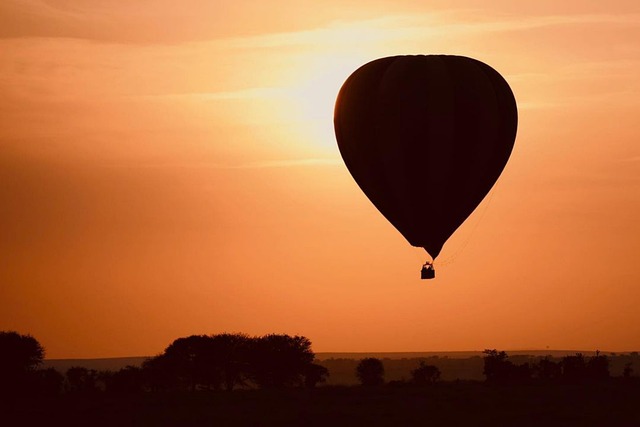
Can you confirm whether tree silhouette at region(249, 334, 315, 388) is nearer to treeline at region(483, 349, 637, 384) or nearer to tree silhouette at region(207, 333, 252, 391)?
tree silhouette at region(207, 333, 252, 391)

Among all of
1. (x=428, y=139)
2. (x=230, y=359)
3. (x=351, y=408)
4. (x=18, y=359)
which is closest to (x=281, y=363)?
(x=230, y=359)

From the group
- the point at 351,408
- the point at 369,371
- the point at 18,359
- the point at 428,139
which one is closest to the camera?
the point at 428,139

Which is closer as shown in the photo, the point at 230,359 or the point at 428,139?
the point at 428,139

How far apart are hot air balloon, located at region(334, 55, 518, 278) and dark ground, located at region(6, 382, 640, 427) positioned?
14366mm

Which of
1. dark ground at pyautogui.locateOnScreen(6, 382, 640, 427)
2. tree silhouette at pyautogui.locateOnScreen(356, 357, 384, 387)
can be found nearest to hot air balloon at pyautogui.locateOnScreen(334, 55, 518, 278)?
dark ground at pyautogui.locateOnScreen(6, 382, 640, 427)

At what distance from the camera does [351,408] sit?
7969cm

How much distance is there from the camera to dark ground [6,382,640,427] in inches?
2923

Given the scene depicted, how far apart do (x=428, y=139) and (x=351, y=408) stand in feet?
72.9

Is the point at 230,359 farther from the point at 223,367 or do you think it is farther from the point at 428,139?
the point at 428,139

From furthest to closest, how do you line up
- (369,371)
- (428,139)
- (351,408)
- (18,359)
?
(369,371), (18,359), (351,408), (428,139)

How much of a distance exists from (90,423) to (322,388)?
20343mm

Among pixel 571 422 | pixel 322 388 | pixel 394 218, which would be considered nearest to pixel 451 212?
pixel 394 218

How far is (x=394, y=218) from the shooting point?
6272cm

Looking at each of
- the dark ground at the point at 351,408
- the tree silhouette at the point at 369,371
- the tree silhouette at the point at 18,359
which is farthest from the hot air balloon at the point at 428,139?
the tree silhouette at the point at 369,371
